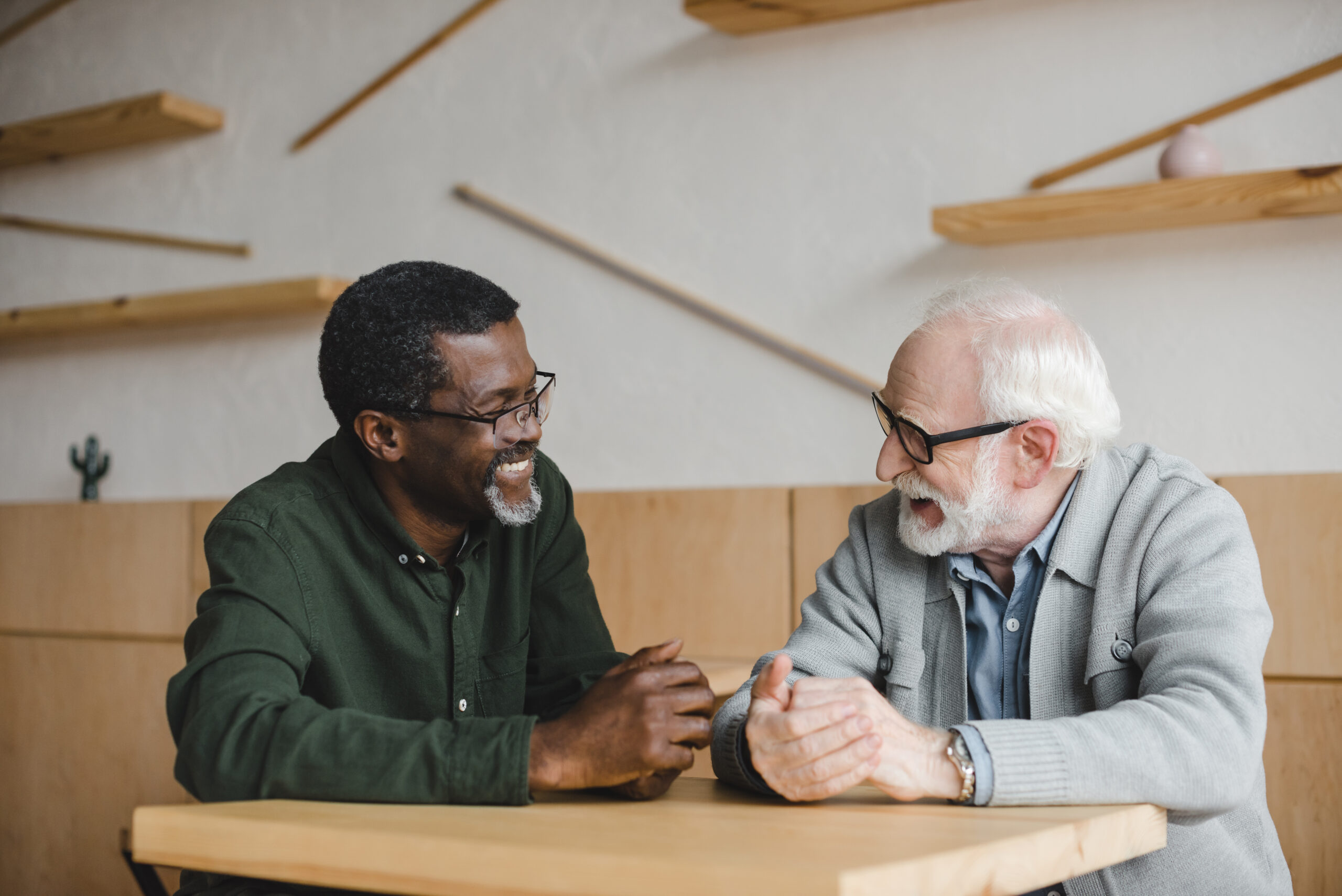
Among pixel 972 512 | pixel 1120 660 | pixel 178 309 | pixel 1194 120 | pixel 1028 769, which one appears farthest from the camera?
pixel 178 309

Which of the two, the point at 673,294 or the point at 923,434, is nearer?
the point at 923,434

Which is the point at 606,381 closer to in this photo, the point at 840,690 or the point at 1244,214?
the point at 1244,214

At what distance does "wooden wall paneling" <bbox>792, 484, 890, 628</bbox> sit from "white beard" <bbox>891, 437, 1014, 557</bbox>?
113 cm

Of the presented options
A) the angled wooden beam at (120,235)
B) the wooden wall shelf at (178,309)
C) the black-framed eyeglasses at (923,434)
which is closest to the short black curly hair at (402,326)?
the black-framed eyeglasses at (923,434)

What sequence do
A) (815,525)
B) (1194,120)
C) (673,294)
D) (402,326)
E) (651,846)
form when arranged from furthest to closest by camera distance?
(673,294) < (815,525) < (1194,120) < (402,326) < (651,846)

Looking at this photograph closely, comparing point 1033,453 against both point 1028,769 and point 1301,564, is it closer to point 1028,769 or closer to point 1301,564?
point 1028,769

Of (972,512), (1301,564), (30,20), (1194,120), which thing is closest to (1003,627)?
(972,512)

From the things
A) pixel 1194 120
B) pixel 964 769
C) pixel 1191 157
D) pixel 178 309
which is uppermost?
pixel 1194 120

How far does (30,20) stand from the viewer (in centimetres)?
407

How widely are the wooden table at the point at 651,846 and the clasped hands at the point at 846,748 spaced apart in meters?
0.02

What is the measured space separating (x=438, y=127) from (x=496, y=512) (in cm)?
209

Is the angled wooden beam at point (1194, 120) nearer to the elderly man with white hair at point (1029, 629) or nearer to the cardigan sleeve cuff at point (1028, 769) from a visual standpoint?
the elderly man with white hair at point (1029, 629)

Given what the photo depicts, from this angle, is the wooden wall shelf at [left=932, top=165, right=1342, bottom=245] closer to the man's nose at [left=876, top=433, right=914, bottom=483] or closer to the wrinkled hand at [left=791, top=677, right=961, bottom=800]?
the man's nose at [left=876, top=433, right=914, bottom=483]

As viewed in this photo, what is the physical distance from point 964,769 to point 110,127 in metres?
3.47
